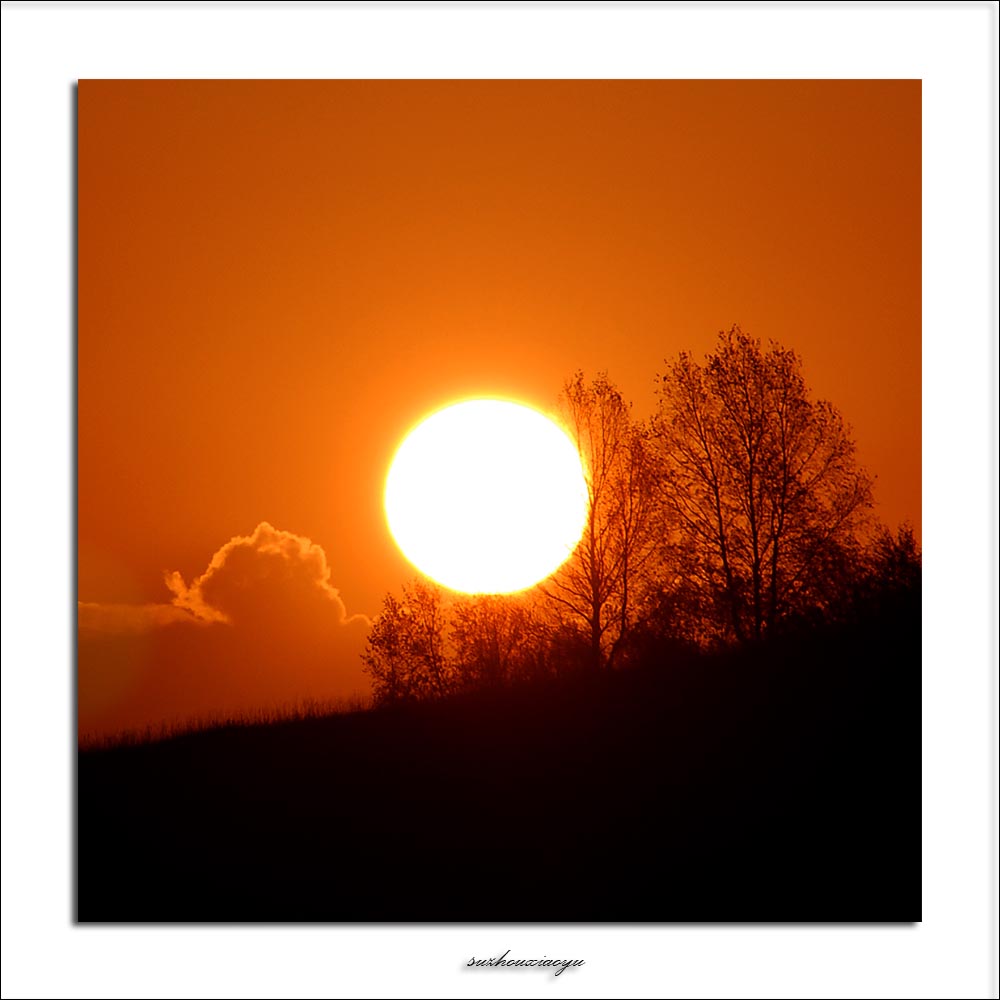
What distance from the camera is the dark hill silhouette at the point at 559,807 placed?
745cm

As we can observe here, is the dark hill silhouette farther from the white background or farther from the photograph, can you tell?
the white background

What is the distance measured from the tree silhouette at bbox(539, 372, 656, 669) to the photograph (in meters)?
0.03

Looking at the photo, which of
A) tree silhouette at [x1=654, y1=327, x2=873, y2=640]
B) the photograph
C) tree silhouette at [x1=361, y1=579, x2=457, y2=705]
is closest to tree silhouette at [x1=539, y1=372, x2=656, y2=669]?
the photograph

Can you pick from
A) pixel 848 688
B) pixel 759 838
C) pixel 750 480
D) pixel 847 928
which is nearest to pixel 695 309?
pixel 750 480

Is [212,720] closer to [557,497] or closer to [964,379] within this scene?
[557,497]

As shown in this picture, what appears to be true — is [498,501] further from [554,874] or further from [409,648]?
[554,874]

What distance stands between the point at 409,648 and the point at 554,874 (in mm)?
1764

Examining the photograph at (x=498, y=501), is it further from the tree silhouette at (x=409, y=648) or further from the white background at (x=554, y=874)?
the white background at (x=554, y=874)

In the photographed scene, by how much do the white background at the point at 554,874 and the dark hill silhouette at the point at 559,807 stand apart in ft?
0.63

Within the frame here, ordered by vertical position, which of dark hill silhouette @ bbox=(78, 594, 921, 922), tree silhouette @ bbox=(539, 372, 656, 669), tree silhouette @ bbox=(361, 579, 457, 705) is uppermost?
tree silhouette @ bbox=(539, 372, 656, 669)

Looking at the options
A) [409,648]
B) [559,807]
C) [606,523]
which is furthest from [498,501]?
[559,807]

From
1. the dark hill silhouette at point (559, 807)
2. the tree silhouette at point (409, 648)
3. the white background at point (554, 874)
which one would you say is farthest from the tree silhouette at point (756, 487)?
the tree silhouette at point (409, 648)

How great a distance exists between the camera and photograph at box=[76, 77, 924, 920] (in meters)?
7.54

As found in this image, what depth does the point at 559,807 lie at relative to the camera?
755cm
